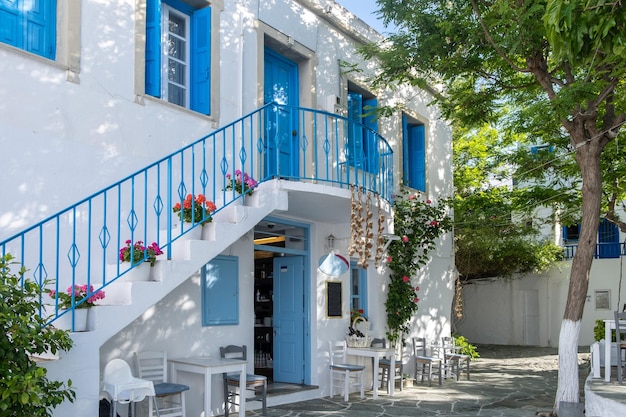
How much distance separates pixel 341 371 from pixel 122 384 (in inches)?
184

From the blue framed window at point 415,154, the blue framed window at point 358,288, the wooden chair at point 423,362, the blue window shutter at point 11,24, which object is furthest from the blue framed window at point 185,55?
the wooden chair at point 423,362

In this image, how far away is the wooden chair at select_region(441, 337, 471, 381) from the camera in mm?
12934

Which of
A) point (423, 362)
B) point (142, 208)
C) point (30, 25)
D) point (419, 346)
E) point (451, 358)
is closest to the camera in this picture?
point (30, 25)

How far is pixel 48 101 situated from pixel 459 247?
49.2 ft

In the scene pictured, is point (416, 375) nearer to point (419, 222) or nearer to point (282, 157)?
point (419, 222)

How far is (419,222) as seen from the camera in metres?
12.7

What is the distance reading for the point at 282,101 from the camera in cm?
1030

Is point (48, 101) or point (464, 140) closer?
point (48, 101)

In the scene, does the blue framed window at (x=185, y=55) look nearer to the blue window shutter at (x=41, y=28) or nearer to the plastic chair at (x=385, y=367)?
the blue window shutter at (x=41, y=28)

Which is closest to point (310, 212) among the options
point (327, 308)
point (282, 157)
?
point (282, 157)

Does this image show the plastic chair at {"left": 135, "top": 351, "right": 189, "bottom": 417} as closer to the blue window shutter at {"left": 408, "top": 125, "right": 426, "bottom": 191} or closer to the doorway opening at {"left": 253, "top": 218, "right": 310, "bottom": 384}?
the doorway opening at {"left": 253, "top": 218, "right": 310, "bottom": 384}

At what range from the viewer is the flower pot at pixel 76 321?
19.2ft

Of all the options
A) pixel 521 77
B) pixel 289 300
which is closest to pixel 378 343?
pixel 289 300

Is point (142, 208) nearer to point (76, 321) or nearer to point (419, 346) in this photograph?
point (76, 321)
